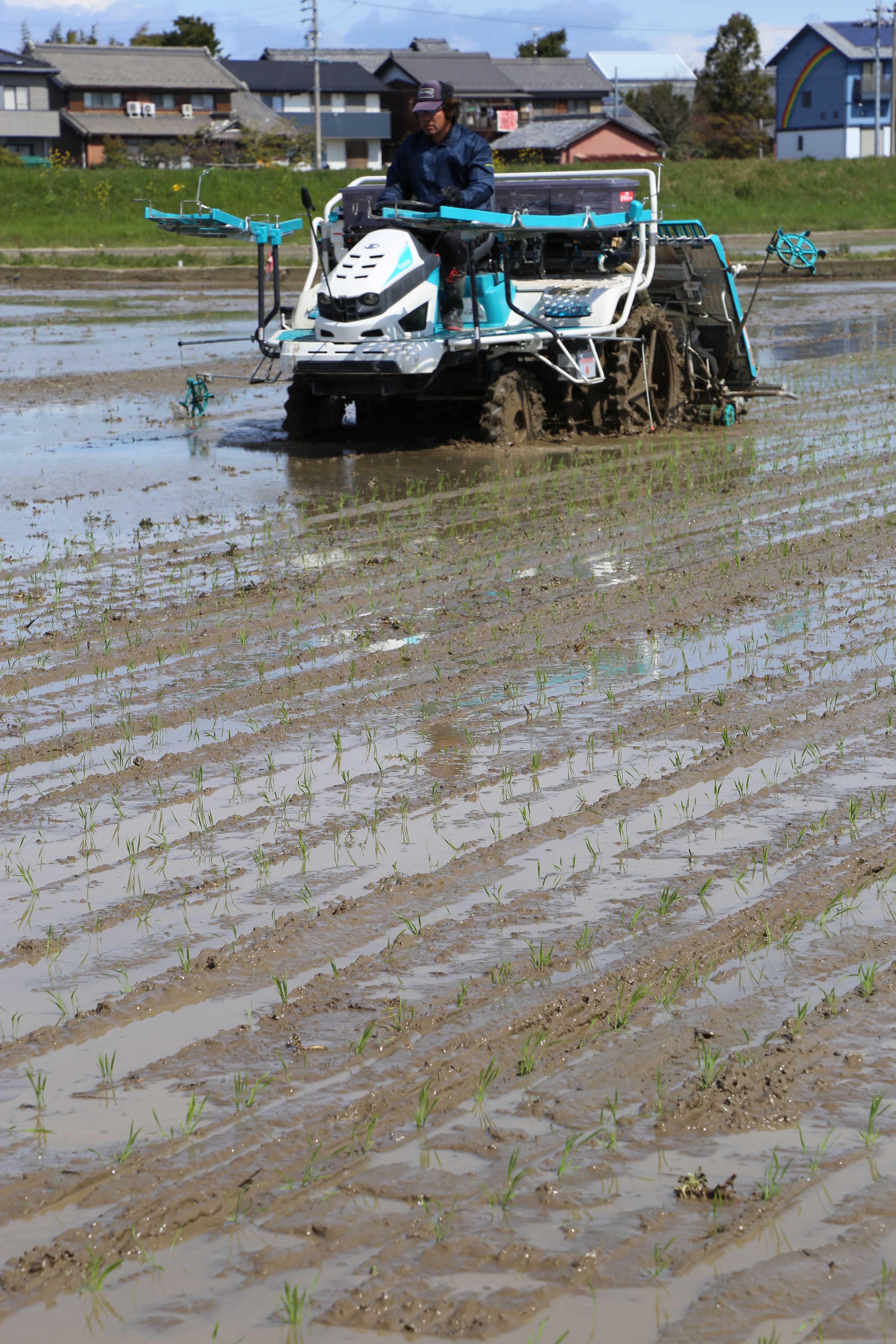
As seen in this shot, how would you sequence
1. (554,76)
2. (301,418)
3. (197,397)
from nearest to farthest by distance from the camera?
1. (301,418)
2. (197,397)
3. (554,76)

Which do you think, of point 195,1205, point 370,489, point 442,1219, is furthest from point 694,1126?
point 370,489

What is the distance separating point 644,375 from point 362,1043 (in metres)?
10.0

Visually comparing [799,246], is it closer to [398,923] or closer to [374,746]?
[374,746]

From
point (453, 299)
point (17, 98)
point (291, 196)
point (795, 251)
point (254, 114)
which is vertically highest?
point (17, 98)

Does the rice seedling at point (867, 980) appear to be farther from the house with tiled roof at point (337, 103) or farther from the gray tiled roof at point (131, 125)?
the house with tiled roof at point (337, 103)

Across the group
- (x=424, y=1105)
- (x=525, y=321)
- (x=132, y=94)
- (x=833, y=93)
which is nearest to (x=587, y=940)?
(x=424, y=1105)

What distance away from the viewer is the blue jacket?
11578mm

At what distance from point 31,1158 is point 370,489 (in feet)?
25.0

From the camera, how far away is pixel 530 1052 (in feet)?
11.7

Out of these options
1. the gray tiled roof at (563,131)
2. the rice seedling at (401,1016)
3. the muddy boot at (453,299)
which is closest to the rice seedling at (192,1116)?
the rice seedling at (401,1016)

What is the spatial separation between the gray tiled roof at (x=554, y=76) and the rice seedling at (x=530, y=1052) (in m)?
87.1

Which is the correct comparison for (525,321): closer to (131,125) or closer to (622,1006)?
(622,1006)

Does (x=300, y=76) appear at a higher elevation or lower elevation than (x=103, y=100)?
higher

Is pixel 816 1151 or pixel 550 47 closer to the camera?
pixel 816 1151
